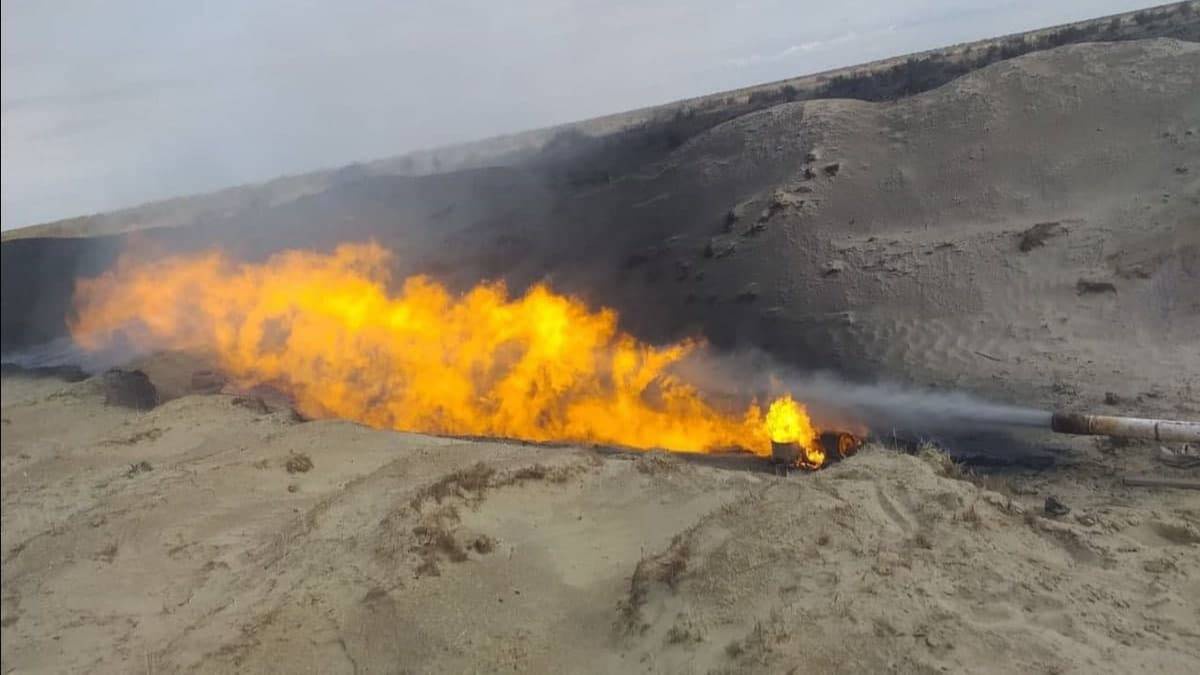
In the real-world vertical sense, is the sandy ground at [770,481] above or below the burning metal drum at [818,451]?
above

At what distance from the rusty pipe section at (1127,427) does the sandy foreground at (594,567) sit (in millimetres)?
581

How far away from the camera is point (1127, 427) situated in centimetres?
955

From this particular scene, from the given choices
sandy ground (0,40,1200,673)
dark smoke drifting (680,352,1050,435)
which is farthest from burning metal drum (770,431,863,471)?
sandy ground (0,40,1200,673)

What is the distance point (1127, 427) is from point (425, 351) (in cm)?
1386

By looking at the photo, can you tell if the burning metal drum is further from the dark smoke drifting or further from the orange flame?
the dark smoke drifting

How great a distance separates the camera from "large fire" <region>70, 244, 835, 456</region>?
48.9 feet

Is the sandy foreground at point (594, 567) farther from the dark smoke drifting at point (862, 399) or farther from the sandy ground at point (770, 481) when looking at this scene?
the dark smoke drifting at point (862, 399)

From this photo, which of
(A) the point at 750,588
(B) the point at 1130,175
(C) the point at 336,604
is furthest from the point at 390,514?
(B) the point at 1130,175

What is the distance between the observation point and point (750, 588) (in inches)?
285

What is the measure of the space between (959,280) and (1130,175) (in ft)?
18.6

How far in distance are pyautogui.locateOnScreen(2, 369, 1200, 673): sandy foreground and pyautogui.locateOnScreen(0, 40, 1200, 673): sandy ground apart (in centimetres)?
4

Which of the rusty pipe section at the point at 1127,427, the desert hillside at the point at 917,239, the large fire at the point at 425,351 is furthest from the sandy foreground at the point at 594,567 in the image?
the desert hillside at the point at 917,239

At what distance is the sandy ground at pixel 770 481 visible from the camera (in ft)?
22.5

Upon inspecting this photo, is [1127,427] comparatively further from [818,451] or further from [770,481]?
[770,481]
